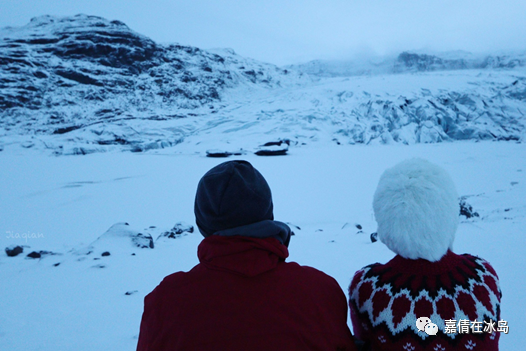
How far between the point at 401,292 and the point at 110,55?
125 feet

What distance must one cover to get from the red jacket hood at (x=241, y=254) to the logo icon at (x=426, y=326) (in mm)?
435

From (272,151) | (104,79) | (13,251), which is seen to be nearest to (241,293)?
(13,251)

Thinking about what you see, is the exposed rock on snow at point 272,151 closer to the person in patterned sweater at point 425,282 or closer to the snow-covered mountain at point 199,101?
the snow-covered mountain at point 199,101

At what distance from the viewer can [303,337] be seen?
84 centimetres

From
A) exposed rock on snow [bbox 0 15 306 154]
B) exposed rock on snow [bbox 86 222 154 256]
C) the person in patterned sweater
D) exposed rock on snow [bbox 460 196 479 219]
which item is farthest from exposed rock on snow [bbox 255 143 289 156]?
the person in patterned sweater

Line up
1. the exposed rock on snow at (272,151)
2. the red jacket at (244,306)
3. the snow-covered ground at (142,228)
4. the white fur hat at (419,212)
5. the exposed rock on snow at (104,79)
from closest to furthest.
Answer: the red jacket at (244,306)
the white fur hat at (419,212)
the snow-covered ground at (142,228)
the exposed rock on snow at (272,151)
the exposed rock on snow at (104,79)

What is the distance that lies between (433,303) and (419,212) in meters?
0.26

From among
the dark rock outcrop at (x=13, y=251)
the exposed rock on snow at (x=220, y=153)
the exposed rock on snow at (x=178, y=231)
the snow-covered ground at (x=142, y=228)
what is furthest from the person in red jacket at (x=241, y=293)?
the exposed rock on snow at (x=220, y=153)

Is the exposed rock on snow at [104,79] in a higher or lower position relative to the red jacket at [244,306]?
higher

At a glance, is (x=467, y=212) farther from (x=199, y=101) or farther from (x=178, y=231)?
(x=199, y=101)

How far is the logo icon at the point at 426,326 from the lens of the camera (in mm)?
903

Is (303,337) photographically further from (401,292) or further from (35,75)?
(35,75)

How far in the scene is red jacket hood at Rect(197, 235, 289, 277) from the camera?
870 millimetres

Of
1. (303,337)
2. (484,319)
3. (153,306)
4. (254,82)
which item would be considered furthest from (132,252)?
(254,82)
